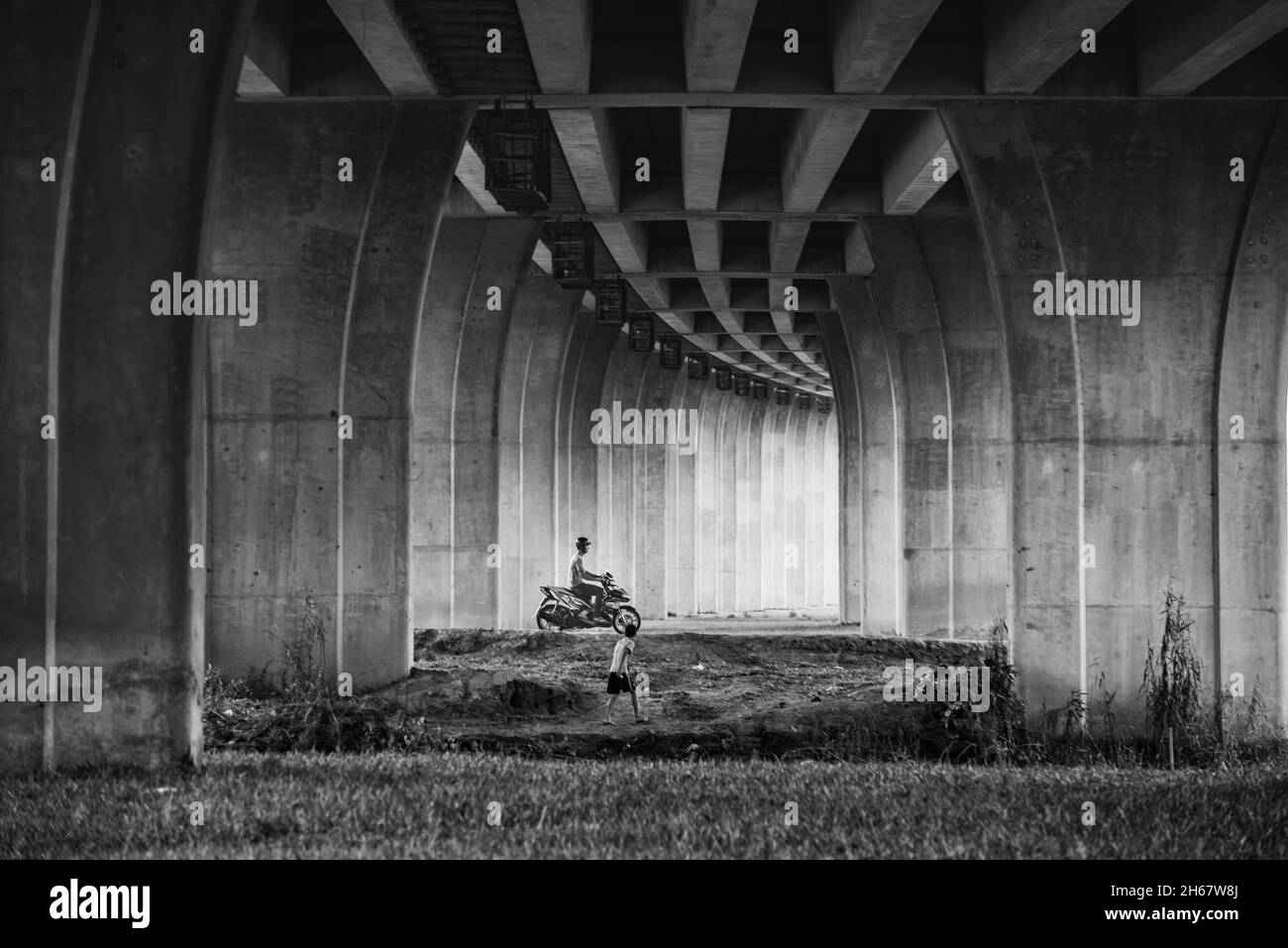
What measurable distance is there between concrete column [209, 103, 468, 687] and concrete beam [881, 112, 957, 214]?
5.68m

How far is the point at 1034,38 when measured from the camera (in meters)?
13.3

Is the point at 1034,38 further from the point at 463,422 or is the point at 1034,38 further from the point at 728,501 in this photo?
the point at 728,501

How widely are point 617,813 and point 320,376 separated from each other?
8317 mm

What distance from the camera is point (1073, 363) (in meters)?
14.9

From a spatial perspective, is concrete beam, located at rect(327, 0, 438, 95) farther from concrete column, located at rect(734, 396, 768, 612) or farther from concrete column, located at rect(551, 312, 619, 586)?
concrete column, located at rect(734, 396, 768, 612)

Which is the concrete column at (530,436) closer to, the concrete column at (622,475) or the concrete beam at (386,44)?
the concrete column at (622,475)

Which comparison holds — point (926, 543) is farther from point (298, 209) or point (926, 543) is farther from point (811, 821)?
point (811, 821)

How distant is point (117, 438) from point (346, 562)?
21.9 feet

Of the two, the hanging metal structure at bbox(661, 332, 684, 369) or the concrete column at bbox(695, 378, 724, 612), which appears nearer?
the hanging metal structure at bbox(661, 332, 684, 369)

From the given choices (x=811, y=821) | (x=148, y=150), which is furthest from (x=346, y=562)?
(x=811, y=821)

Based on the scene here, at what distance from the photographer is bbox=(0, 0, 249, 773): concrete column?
31.4 ft

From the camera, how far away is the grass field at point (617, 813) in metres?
7.78

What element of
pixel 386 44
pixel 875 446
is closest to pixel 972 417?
pixel 875 446

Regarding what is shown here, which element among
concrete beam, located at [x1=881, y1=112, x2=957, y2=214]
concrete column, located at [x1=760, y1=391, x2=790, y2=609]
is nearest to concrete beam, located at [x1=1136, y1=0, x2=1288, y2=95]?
concrete beam, located at [x1=881, y1=112, x2=957, y2=214]
